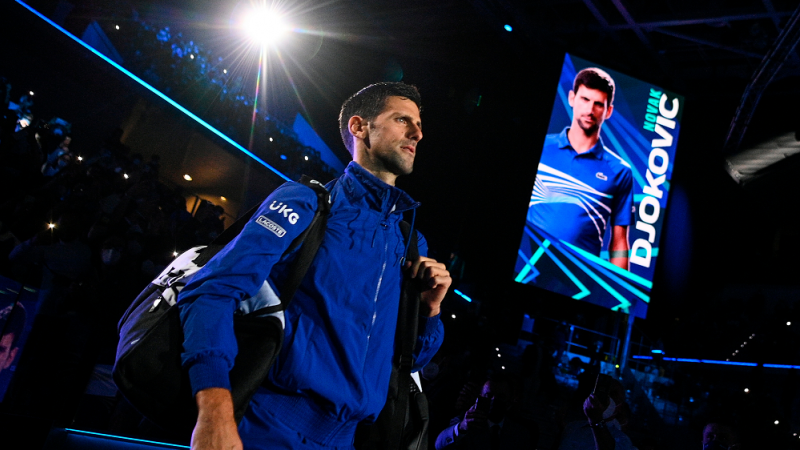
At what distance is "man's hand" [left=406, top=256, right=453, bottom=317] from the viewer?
5.27ft

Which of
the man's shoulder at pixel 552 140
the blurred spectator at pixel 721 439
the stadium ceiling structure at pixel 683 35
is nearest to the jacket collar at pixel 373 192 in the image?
the blurred spectator at pixel 721 439

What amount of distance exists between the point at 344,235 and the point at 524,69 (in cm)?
1100

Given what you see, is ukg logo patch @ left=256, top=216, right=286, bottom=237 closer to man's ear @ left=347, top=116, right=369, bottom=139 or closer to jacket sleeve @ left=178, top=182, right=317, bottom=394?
jacket sleeve @ left=178, top=182, right=317, bottom=394

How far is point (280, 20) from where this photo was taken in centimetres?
1130

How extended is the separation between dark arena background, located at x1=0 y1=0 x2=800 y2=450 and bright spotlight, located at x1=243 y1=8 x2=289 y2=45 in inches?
1.6

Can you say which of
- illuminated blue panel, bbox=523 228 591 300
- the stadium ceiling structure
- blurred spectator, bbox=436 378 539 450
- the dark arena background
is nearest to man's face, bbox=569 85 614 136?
the dark arena background

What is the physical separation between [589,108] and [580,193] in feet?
4.85

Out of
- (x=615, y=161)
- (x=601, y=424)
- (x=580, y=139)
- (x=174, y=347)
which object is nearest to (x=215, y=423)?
(x=174, y=347)

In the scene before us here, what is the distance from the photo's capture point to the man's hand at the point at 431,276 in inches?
63.3

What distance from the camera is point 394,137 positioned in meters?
1.78

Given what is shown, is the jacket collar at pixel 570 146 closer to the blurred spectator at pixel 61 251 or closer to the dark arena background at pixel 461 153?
the dark arena background at pixel 461 153

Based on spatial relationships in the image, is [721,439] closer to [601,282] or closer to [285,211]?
[601,282]

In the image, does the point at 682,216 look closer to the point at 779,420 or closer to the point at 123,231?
the point at 779,420

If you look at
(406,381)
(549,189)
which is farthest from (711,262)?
(406,381)
